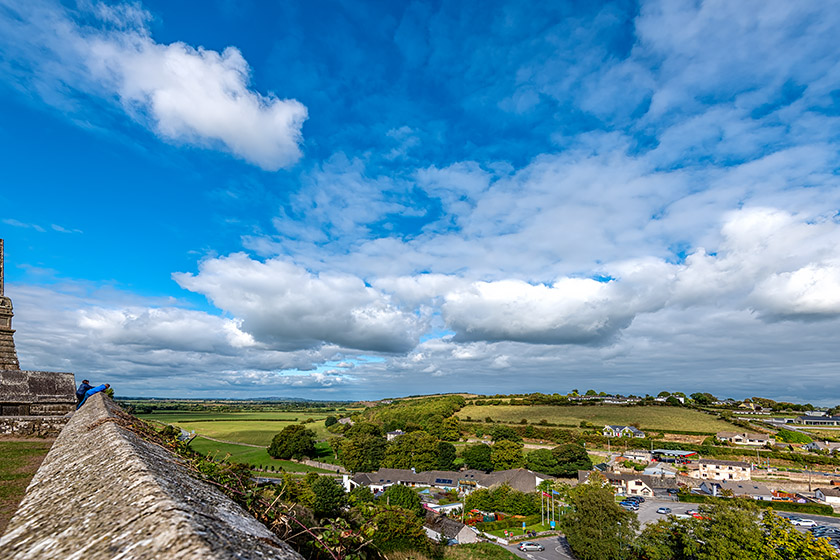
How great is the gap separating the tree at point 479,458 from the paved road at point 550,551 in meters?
34.4

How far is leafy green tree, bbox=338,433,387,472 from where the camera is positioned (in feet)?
272

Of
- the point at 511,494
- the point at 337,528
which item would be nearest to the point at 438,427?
the point at 511,494

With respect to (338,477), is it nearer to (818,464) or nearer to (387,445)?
(387,445)

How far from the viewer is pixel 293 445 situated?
86375 millimetres

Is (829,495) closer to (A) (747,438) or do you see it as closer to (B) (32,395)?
(A) (747,438)

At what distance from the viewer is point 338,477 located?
74.4 meters

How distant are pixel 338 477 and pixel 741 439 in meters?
88.0

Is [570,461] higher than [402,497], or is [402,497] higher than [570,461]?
[402,497]

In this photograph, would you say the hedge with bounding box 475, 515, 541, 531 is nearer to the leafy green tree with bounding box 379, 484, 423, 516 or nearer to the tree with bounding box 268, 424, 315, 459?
the leafy green tree with bounding box 379, 484, 423, 516

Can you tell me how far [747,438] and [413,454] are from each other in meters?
74.7

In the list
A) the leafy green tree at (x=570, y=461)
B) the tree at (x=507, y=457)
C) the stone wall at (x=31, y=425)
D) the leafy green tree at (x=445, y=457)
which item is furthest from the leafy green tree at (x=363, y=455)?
the stone wall at (x=31, y=425)

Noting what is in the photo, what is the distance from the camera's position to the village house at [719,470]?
235 feet

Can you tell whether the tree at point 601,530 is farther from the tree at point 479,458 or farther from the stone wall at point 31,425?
the stone wall at point 31,425

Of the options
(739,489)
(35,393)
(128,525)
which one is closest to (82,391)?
(35,393)
